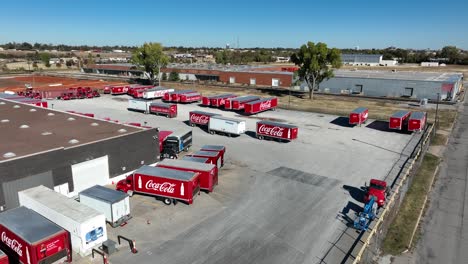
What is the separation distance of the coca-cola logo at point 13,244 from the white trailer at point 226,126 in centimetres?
2979

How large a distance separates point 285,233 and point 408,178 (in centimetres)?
1608

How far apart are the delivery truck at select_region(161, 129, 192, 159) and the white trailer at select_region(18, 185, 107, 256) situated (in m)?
15.3

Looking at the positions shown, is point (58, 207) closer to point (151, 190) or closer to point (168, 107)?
point (151, 190)

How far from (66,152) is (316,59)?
5686 cm

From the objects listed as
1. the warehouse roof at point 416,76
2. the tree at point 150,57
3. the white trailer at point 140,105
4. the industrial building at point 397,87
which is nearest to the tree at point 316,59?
the industrial building at point 397,87

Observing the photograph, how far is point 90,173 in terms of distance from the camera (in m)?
28.8

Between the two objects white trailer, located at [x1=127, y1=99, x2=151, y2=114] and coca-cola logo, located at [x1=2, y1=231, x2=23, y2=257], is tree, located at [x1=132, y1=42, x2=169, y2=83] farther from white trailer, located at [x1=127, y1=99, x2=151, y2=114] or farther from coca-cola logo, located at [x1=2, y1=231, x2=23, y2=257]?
coca-cola logo, located at [x1=2, y1=231, x2=23, y2=257]

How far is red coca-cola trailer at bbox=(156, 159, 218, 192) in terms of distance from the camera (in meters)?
27.4

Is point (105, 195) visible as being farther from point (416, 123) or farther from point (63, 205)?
point (416, 123)

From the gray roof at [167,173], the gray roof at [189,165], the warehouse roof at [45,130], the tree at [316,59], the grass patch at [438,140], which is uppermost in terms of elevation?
the tree at [316,59]

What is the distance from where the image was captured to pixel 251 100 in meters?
64.5

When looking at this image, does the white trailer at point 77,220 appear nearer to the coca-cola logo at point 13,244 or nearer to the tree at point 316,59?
the coca-cola logo at point 13,244

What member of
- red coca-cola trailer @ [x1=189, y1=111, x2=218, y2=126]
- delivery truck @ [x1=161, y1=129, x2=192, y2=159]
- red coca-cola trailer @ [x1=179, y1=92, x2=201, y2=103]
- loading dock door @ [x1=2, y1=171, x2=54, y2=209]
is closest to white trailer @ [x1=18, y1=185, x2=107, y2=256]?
loading dock door @ [x1=2, y1=171, x2=54, y2=209]

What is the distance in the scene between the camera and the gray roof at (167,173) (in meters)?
25.8
